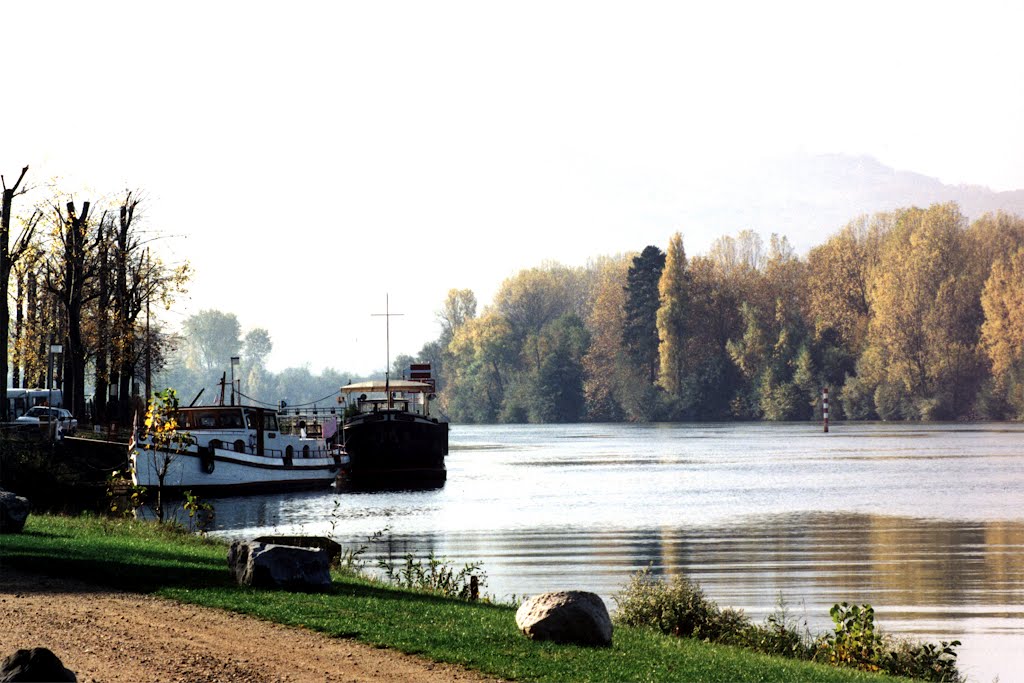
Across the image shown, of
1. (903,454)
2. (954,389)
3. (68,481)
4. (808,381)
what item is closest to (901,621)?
(68,481)

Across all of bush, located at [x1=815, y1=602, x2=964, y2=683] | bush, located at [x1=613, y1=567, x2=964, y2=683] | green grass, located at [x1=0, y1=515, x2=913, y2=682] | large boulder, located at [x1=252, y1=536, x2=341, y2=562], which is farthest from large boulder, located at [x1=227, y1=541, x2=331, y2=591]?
bush, located at [x1=815, y1=602, x2=964, y2=683]

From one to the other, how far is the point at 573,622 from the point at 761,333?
401 feet

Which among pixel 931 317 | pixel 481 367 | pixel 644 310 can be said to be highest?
pixel 644 310

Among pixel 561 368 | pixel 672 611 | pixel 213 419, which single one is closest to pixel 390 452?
pixel 213 419

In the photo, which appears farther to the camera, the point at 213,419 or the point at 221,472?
the point at 213,419

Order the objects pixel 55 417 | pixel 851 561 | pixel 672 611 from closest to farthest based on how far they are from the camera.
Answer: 1. pixel 672 611
2. pixel 851 561
3. pixel 55 417

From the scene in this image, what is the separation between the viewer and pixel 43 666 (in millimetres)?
9484

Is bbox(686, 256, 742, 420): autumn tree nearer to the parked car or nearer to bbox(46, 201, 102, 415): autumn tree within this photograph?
the parked car

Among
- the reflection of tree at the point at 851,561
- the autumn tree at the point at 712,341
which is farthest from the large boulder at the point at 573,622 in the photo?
the autumn tree at the point at 712,341

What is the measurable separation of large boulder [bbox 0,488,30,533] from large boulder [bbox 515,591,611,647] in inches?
521

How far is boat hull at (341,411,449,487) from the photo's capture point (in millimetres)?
65875

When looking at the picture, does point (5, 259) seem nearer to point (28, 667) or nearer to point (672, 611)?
point (672, 611)

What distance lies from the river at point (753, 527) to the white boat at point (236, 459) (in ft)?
6.77

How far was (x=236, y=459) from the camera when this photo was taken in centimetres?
5612
